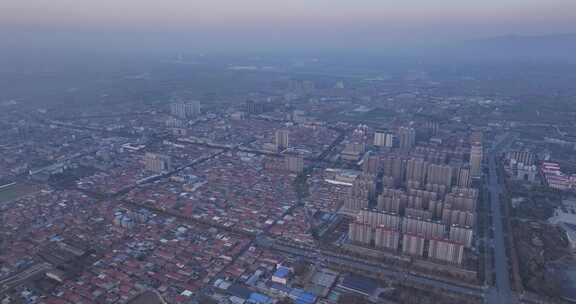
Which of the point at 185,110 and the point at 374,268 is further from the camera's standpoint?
the point at 185,110

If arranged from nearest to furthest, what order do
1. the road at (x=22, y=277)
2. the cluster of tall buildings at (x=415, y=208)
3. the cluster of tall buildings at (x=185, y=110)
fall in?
the road at (x=22, y=277) → the cluster of tall buildings at (x=415, y=208) → the cluster of tall buildings at (x=185, y=110)

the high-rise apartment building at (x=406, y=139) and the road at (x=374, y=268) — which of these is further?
the high-rise apartment building at (x=406, y=139)

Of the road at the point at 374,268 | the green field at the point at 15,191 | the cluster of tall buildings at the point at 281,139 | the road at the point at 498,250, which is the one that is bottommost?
the road at the point at 498,250

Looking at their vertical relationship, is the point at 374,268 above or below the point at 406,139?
below

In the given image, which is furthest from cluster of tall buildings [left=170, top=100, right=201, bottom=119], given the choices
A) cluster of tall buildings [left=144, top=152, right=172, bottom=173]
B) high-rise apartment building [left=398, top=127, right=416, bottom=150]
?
high-rise apartment building [left=398, top=127, right=416, bottom=150]

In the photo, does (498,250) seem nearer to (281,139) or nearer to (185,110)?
(281,139)

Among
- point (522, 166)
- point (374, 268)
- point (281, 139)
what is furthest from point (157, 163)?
point (522, 166)

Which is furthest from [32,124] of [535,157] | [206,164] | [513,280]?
[535,157]

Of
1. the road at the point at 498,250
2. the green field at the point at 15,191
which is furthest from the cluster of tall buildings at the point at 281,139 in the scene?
the green field at the point at 15,191

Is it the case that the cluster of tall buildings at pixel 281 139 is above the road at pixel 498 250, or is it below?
above

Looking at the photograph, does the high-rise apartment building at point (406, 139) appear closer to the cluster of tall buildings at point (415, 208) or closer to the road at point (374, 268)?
the cluster of tall buildings at point (415, 208)
